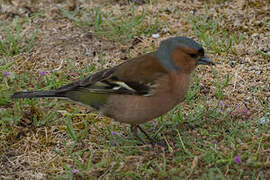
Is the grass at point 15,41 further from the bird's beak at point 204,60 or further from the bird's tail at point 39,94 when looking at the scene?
the bird's beak at point 204,60

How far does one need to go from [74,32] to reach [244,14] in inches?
87.7

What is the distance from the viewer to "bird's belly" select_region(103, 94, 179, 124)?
3797 millimetres

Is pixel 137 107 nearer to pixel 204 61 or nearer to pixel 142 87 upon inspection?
pixel 142 87

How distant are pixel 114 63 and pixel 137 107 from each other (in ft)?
5.15

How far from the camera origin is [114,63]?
5.33 meters

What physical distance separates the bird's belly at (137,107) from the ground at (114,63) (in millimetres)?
275

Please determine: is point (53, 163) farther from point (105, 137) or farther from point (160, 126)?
point (160, 126)

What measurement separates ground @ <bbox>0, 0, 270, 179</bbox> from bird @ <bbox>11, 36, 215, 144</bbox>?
0.97 feet

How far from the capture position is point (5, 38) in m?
5.72

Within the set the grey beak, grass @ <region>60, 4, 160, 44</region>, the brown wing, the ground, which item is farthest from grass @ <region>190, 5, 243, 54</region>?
the brown wing

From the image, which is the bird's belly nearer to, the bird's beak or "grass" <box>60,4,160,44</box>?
the bird's beak

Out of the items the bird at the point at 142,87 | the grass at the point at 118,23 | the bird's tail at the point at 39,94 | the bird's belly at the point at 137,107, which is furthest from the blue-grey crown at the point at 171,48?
the grass at the point at 118,23

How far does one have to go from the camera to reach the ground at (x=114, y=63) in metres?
3.73

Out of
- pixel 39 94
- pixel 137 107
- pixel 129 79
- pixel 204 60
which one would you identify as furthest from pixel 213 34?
pixel 39 94
